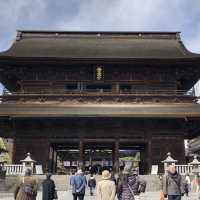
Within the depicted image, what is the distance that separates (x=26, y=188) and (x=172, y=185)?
3858 millimetres

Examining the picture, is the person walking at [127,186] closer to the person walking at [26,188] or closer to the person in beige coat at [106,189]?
the person in beige coat at [106,189]

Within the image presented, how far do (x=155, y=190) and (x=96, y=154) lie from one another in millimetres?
21831

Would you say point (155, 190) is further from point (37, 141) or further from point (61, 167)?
point (61, 167)

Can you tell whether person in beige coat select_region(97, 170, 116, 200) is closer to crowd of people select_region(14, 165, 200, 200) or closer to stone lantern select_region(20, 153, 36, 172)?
crowd of people select_region(14, 165, 200, 200)

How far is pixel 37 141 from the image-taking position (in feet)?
86.7

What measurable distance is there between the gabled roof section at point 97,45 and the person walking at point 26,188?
63.9 ft

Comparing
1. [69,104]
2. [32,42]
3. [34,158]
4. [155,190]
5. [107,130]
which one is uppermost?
[32,42]

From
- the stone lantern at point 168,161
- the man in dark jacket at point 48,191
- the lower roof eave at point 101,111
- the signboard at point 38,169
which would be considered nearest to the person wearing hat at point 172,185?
the man in dark jacket at point 48,191

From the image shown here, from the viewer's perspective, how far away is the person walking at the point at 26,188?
26.3ft

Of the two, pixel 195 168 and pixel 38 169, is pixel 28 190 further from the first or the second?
pixel 195 168

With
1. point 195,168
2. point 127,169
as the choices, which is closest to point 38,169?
point 195,168

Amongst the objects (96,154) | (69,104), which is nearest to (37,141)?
(69,104)

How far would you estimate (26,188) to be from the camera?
803 cm

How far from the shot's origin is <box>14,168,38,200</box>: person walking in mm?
8023
